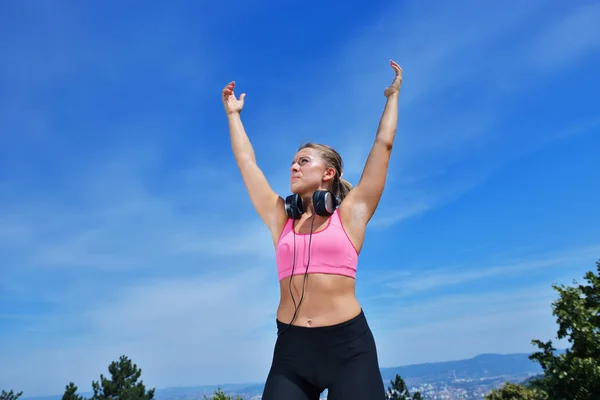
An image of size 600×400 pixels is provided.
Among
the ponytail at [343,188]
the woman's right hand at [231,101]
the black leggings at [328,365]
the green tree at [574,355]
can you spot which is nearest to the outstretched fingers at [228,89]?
the woman's right hand at [231,101]

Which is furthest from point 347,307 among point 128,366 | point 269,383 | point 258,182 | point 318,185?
point 128,366

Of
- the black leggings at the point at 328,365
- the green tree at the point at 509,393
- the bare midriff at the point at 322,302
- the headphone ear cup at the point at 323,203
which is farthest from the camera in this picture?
the green tree at the point at 509,393

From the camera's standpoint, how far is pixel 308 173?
3643mm

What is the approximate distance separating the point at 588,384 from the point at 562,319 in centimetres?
Result: 213

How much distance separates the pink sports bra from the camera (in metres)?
3.15

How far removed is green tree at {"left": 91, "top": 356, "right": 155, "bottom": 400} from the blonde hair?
50.9m

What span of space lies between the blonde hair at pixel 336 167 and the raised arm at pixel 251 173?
44 centimetres

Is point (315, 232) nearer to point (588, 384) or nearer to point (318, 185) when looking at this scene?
point (318, 185)

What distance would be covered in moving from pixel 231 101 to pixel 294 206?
4.68 feet

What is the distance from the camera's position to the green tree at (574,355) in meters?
15.7

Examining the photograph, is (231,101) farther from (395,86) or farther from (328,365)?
(328,365)

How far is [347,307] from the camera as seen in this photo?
3094mm

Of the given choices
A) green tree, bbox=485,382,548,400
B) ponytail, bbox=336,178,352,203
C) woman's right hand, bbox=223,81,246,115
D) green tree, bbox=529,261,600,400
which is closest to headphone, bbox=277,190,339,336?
ponytail, bbox=336,178,352,203

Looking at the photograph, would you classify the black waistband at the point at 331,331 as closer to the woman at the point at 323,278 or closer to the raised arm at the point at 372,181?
the woman at the point at 323,278
